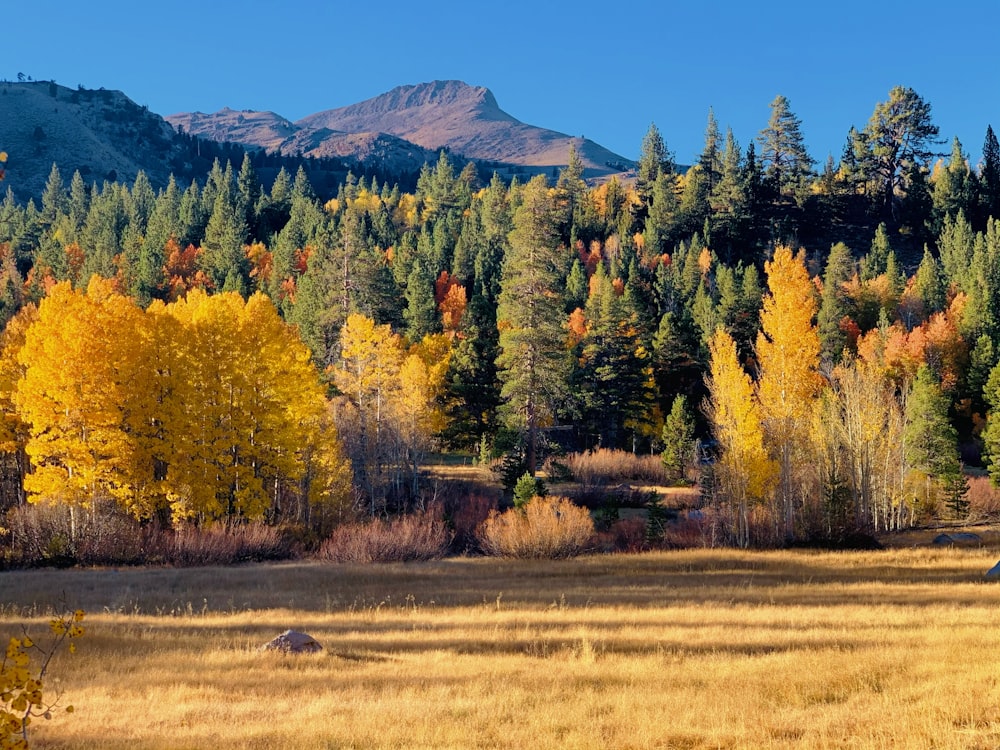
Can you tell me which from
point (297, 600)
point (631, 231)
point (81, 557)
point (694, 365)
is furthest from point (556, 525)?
point (631, 231)

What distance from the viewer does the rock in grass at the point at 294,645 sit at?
1463 centimetres

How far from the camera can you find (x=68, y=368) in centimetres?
3189

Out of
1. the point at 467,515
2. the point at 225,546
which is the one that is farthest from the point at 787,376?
the point at 225,546

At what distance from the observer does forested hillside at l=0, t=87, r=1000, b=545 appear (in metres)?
35.1

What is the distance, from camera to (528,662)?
14.0 metres

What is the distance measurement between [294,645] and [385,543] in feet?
58.8

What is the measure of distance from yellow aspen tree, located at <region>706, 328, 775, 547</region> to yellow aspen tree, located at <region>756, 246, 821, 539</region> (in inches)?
37.9

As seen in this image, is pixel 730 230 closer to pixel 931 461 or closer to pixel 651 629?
pixel 931 461

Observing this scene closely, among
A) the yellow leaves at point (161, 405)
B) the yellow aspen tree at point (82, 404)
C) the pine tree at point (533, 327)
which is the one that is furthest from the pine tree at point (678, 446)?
the yellow aspen tree at point (82, 404)

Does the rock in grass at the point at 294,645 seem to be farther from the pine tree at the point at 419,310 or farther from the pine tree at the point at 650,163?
the pine tree at the point at 650,163

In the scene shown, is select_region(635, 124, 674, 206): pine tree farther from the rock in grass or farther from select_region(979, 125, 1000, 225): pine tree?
the rock in grass

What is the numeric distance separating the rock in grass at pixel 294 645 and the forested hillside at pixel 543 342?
11283 mm

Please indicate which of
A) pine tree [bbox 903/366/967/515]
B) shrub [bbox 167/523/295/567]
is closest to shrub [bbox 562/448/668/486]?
pine tree [bbox 903/366/967/515]

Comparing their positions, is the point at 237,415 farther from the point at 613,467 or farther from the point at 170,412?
the point at 613,467
